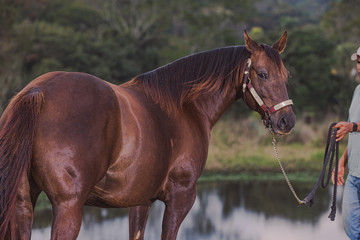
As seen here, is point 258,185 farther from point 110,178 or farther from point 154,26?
point 154,26

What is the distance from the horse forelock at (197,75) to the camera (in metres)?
3.54

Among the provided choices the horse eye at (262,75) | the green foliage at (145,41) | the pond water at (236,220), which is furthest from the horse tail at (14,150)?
the green foliage at (145,41)

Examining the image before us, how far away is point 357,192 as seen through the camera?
3.55 metres

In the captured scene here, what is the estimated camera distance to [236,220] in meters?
6.93

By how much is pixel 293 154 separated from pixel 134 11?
2476cm

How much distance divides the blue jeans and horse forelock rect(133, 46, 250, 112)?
1.02 metres

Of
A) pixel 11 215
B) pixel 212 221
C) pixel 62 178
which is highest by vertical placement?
pixel 62 178

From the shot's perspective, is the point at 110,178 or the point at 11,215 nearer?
the point at 11,215

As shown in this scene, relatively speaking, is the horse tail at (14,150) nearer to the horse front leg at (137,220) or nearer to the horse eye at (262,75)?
the horse front leg at (137,220)

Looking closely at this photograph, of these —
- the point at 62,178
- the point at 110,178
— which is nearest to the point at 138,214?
the point at 110,178

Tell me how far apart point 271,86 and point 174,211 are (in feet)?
3.41

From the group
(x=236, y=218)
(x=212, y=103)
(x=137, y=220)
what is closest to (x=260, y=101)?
(x=212, y=103)

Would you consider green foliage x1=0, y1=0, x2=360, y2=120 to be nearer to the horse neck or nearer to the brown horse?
the horse neck

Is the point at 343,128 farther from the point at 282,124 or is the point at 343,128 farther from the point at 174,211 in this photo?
the point at 174,211
